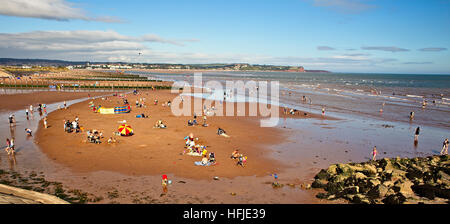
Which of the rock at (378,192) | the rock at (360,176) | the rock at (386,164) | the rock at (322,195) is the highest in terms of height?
the rock at (386,164)

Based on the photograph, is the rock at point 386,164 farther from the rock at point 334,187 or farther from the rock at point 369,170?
the rock at point 334,187

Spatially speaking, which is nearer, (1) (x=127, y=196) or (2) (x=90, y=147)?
(1) (x=127, y=196)

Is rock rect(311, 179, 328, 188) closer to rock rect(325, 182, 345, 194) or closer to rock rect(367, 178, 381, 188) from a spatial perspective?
rock rect(325, 182, 345, 194)

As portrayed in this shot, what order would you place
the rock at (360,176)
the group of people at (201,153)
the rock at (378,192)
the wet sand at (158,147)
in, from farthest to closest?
the group of people at (201,153), the wet sand at (158,147), the rock at (360,176), the rock at (378,192)

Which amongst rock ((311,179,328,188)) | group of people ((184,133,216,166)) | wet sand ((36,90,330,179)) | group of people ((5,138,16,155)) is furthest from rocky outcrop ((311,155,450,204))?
group of people ((5,138,16,155))

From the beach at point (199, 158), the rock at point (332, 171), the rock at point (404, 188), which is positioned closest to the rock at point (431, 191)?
the rock at point (404, 188)

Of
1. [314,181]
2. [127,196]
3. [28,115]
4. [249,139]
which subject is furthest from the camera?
[28,115]
